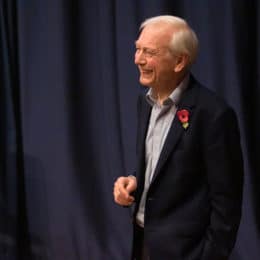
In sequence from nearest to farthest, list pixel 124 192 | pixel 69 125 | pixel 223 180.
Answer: pixel 223 180
pixel 124 192
pixel 69 125

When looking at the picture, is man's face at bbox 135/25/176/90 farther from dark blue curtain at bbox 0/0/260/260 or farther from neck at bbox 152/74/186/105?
dark blue curtain at bbox 0/0/260/260

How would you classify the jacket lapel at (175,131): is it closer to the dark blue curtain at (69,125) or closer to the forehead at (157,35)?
the forehead at (157,35)

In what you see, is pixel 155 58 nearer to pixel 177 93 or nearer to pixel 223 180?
pixel 177 93

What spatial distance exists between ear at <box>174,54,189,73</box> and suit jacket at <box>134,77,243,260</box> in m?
0.07

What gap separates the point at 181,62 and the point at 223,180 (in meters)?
0.33

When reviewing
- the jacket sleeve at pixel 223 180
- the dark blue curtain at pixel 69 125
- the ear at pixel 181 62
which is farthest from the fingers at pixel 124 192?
the dark blue curtain at pixel 69 125

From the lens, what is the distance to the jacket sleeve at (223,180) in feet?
3.58

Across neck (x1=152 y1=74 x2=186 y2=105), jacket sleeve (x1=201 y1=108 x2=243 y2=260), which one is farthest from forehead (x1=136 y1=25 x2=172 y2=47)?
jacket sleeve (x1=201 y1=108 x2=243 y2=260)

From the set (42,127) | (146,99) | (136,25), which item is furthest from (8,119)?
(146,99)

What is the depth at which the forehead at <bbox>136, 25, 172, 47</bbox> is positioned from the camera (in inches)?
44.5

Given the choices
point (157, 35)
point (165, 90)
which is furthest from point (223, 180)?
point (157, 35)

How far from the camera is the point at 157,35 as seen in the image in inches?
44.8

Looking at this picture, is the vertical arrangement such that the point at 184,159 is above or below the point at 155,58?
below

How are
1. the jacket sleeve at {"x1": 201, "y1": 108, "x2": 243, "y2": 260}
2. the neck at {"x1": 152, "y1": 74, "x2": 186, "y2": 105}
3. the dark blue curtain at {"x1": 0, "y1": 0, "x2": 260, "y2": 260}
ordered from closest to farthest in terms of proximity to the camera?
the jacket sleeve at {"x1": 201, "y1": 108, "x2": 243, "y2": 260}, the neck at {"x1": 152, "y1": 74, "x2": 186, "y2": 105}, the dark blue curtain at {"x1": 0, "y1": 0, "x2": 260, "y2": 260}
